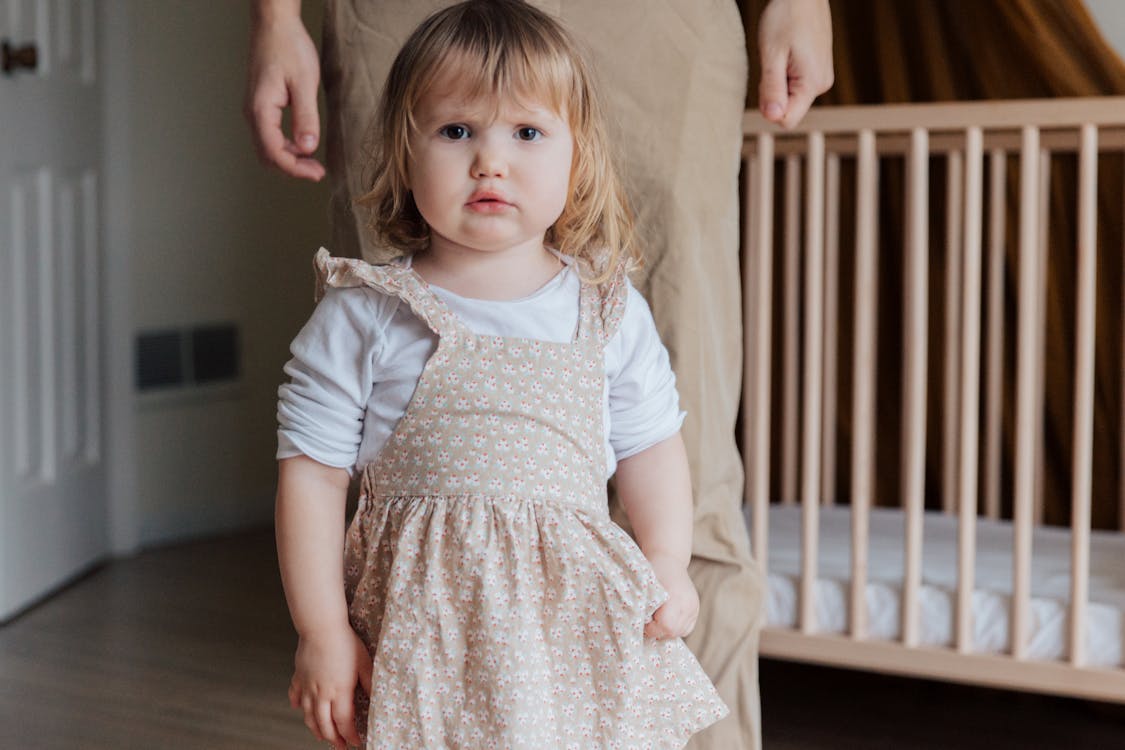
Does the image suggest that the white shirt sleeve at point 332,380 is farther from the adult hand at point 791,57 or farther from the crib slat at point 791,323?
the crib slat at point 791,323

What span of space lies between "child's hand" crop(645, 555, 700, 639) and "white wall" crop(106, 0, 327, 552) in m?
2.15

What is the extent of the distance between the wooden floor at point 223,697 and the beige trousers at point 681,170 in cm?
56

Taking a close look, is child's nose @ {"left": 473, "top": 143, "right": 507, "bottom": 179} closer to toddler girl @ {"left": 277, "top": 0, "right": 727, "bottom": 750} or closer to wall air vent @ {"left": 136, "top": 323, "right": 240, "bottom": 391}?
toddler girl @ {"left": 277, "top": 0, "right": 727, "bottom": 750}

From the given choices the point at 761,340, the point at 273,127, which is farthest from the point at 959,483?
the point at 273,127

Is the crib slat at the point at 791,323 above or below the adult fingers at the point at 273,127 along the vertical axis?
below

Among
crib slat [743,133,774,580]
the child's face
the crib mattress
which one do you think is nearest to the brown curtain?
the crib mattress

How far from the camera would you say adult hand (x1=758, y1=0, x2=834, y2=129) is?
4.55 feet

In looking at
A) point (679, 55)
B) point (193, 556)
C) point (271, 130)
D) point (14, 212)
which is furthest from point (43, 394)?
point (679, 55)

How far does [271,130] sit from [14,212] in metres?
1.50

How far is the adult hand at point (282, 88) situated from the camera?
1.29 m

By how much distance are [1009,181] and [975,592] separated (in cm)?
81

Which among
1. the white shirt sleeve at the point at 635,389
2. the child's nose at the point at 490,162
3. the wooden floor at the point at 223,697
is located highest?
the child's nose at the point at 490,162

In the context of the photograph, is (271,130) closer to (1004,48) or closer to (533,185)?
(533,185)

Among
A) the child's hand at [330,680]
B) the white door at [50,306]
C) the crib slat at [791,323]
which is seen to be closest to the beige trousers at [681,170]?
the child's hand at [330,680]
